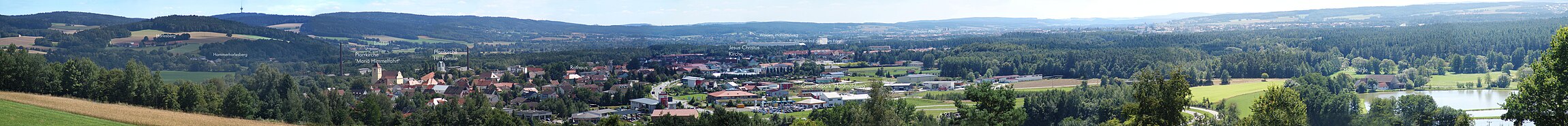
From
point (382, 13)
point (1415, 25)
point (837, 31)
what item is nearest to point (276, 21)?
point (382, 13)

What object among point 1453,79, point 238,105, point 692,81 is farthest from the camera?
point 1453,79

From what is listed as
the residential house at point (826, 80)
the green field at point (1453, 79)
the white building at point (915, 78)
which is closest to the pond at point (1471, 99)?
the green field at point (1453, 79)

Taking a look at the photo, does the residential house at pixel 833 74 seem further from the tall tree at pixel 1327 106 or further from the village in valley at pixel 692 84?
the tall tree at pixel 1327 106

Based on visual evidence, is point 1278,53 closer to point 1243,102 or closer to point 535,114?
point 1243,102

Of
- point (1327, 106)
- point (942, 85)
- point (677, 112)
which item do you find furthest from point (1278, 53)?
point (677, 112)

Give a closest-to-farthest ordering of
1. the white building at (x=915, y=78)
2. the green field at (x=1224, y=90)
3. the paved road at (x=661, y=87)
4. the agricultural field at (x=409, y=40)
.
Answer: the green field at (x=1224, y=90) < the paved road at (x=661, y=87) < the white building at (x=915, y=78) < the agricultural field at (x=409, y=40)
